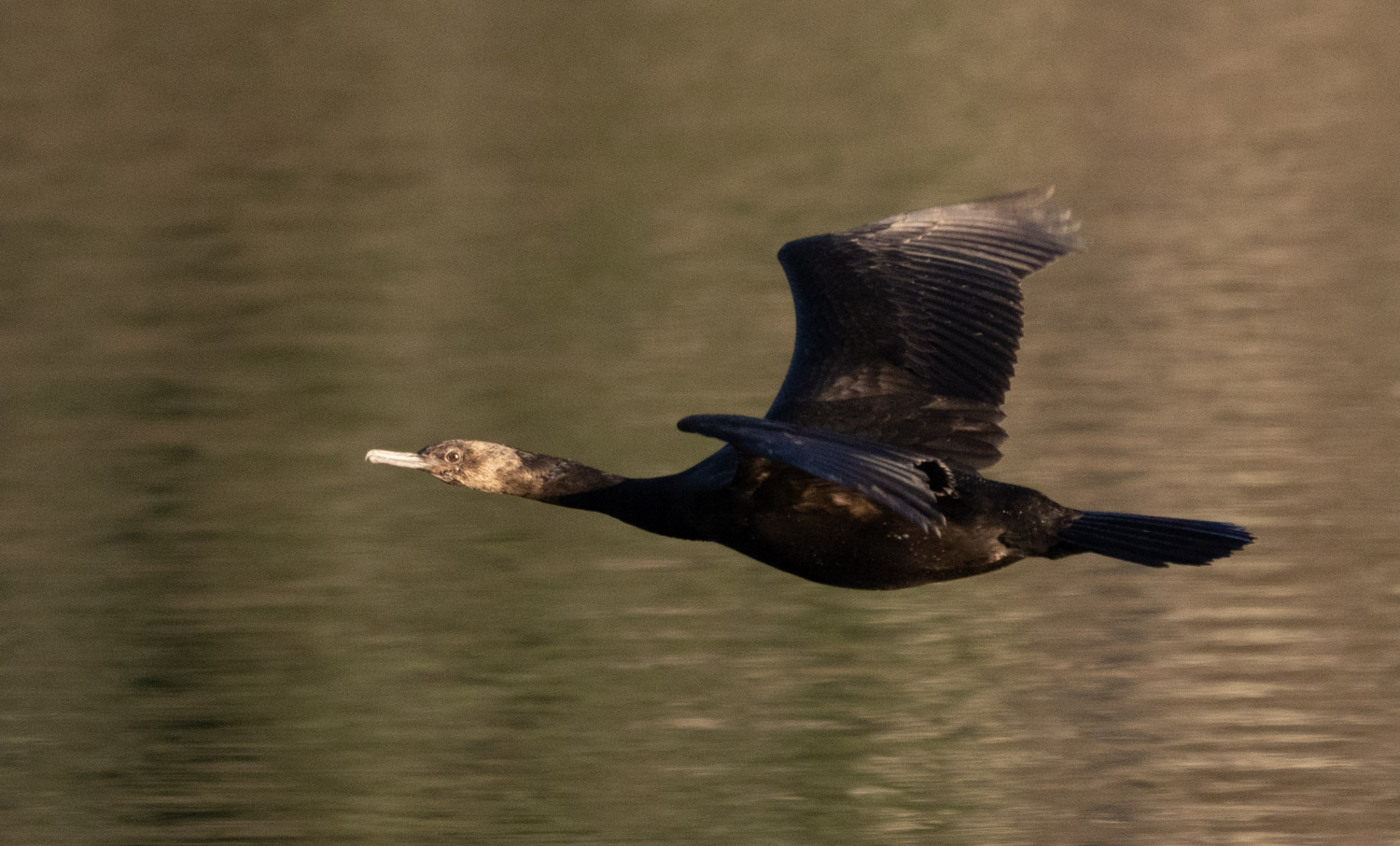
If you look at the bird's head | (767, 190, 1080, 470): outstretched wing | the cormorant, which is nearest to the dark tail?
the cormorant

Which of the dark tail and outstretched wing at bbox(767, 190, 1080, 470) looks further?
outstretched wing at bbox(767, 190, 1080, 470)

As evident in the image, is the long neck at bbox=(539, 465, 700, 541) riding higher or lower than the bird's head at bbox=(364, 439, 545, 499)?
lower

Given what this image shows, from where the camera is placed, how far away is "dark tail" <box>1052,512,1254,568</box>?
→ 20.9ft

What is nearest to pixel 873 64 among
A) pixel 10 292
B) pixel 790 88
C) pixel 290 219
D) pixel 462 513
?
pixel 790 88

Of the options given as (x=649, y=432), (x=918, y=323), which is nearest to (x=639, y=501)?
(x=918, y=323)

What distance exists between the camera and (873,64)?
851 inches

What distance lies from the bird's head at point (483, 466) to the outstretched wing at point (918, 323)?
0.78 m

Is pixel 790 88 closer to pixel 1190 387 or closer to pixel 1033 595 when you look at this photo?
pixel 1190 387

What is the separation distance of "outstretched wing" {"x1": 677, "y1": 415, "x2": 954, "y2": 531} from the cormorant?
8cm

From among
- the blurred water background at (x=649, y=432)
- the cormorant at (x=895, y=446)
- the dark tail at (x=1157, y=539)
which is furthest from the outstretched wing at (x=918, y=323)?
the blurred water background at (x=649, y=432)

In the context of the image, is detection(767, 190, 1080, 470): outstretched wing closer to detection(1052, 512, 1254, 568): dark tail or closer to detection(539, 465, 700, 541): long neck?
detection(539, 465, 700, 541): long neck

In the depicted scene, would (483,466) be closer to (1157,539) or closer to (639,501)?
(639,501)

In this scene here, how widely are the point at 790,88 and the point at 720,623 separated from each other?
12724 mm

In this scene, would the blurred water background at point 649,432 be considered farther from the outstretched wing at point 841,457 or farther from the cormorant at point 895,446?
the outstretched wing at point 841,457
